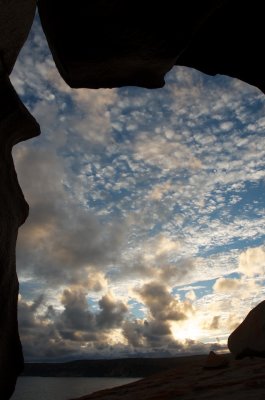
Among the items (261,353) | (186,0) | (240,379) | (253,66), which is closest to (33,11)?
(186,0)

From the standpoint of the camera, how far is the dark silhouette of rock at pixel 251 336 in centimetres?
984

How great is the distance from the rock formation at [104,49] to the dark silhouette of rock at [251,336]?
6254mm

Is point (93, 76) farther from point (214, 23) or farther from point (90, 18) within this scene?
point (214, 23)

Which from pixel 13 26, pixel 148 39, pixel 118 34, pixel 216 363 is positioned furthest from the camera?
pixel 216 363

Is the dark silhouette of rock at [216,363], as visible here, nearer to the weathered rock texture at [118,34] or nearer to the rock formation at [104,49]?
the rock formation at [104,49]

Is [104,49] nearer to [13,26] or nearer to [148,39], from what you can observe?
[148,39]

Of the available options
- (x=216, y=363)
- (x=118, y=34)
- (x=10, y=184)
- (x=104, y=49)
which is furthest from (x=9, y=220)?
(x=216, y=363)

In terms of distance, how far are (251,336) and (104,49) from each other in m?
8.27

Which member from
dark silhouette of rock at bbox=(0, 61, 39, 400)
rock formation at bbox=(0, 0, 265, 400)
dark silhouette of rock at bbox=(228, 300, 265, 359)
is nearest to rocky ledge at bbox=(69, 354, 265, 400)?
dark silhouette of rock at bbox=(0, 61, 39, 400)

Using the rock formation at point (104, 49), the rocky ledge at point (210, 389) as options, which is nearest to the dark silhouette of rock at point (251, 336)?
the rocky ledge at point (210, 389)

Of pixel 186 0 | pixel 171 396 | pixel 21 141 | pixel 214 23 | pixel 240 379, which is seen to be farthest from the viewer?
pixel 214 23

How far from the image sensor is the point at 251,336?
33.7 ft

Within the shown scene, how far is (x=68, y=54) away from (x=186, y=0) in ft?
7.51

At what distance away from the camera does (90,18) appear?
20.3ft
